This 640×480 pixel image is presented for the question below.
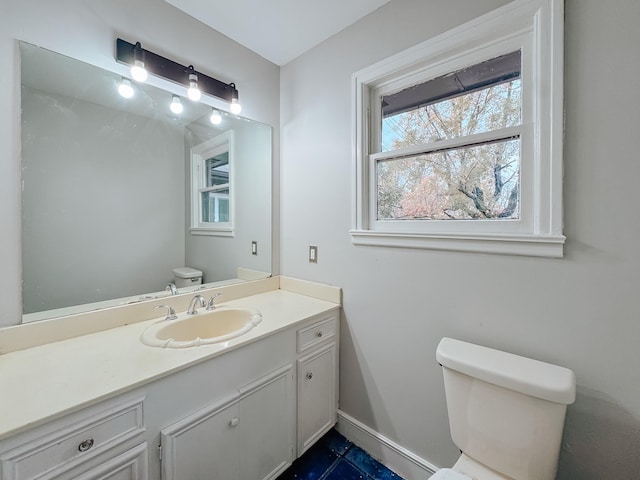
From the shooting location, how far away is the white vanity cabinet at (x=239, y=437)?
0.96 meters

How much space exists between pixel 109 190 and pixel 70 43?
63 centimetres

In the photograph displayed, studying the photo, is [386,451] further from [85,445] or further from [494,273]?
[85,445]

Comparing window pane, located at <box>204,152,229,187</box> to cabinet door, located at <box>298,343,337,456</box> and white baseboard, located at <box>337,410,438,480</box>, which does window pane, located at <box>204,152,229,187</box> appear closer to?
cabinet door, located at <box>298,343,337,456</box>

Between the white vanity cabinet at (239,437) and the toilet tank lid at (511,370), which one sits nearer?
the toilet tank lid at (511,370)

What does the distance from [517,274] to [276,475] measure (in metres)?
1.41

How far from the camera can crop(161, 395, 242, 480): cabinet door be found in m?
0.94

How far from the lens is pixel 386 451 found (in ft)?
4.84

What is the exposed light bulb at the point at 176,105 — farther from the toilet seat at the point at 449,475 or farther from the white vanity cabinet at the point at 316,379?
the toilet seat at the point at 449,475

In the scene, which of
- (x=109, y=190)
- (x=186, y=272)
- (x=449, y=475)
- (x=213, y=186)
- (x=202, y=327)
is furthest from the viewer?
(x=213, y=186)

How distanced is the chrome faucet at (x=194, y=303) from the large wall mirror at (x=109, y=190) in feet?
0.59

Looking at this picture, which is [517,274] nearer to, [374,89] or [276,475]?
[374,89]

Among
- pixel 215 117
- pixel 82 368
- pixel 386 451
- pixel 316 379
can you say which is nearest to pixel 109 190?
pixel 215 117

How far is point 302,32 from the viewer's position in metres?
1.64

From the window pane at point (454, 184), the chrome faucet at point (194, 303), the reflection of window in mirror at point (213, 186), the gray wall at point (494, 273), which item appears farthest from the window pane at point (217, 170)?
the window pane at point (454, 184)
